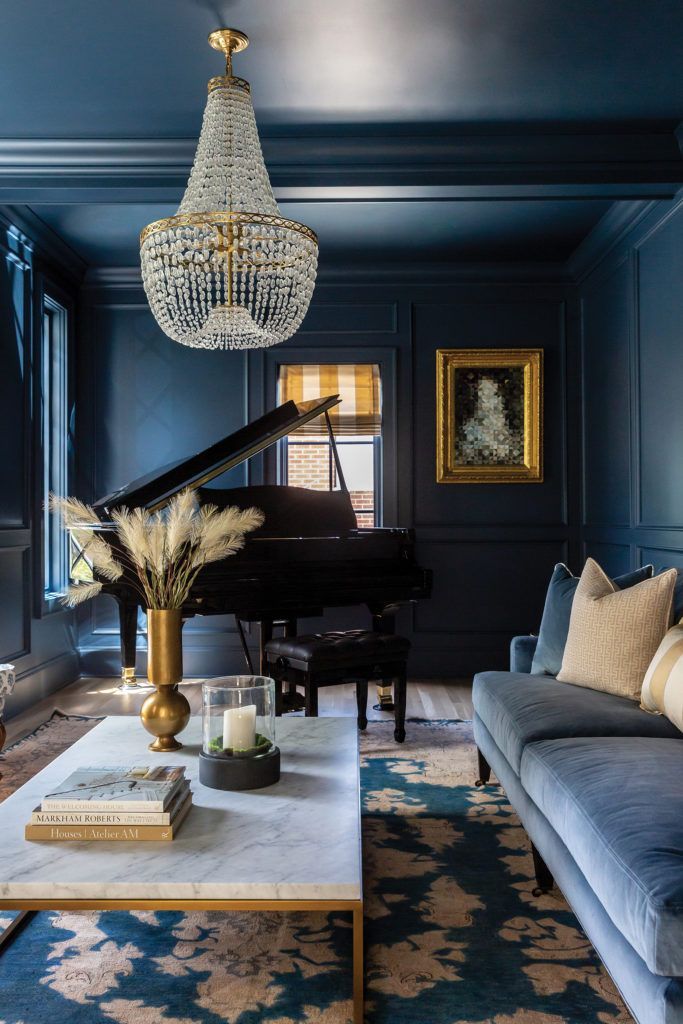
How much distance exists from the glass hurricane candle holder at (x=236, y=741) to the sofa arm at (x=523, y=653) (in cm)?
154

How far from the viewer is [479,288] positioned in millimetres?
5906

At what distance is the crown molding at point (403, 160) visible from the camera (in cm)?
400

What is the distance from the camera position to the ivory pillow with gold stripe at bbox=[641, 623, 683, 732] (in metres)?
2.36

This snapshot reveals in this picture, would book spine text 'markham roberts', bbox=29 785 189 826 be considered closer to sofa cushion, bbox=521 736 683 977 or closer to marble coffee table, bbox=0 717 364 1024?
marble coffee table, bbox=0 717 364 1024

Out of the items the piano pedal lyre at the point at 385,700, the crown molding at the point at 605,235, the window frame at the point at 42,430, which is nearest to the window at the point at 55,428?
the window frame at the point at 42,430

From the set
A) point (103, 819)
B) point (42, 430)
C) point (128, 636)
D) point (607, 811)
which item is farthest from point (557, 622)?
point (42, 430)

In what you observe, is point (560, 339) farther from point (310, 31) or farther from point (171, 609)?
point (171, 609)

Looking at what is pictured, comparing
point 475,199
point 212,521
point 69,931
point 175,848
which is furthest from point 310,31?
point 69,931

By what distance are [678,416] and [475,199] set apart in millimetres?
1530

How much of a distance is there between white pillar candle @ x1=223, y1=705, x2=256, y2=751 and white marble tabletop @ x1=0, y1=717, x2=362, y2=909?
4.6 inches

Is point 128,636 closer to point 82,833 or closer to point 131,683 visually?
point 131,683

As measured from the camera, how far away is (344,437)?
238 inches

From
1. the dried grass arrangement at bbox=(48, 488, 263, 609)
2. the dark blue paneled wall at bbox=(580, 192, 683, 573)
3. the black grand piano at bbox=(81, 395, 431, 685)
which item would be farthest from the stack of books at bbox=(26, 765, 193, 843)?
the dark blue paneled wall at bbox=(580, 192, 683, 573)

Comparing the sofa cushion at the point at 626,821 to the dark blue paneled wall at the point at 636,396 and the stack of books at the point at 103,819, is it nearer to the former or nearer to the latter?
the stack of books at the point at 103,819
